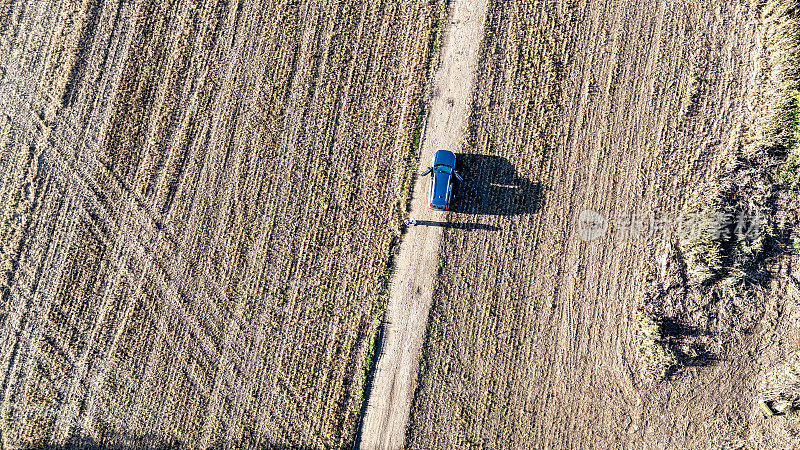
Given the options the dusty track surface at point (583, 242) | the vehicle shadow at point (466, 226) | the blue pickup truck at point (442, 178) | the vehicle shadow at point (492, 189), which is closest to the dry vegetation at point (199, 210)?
the blue pickup truck at point (442, 178)

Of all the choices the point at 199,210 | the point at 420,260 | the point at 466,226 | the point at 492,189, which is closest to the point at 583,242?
the point at 492,189

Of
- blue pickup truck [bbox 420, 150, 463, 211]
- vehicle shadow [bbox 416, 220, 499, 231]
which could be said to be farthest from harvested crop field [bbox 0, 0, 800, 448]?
blue pickup truck [bbox 420, 150, 463, 211]

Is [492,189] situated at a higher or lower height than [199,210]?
higher

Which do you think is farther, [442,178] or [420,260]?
[420,260]

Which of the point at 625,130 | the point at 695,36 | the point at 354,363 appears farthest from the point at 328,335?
the point at 695,36

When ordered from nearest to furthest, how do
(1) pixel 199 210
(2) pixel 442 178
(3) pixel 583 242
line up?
1. (2) pixel 442 178
2. (3) pixel 583 242
3. (1) pixel 199 210

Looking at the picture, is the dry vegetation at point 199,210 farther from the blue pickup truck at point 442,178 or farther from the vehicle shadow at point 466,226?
the vehicle shadow at point 466,226

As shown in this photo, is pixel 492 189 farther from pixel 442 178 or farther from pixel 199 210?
pixel 199 210

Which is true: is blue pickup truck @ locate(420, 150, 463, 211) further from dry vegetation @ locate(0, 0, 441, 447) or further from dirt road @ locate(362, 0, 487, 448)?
dry vegetation @ locate(0, 0, 441, 447)
